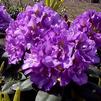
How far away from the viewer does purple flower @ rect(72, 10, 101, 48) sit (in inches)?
93.5

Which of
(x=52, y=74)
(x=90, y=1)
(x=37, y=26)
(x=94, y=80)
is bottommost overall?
(x=90, y=1)

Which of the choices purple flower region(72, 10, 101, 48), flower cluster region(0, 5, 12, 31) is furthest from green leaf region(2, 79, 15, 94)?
flower cluster region(0, 5, 12, 31)

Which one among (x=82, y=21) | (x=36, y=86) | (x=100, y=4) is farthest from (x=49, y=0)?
(x=100, y=4)

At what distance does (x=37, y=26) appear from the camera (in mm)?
2256

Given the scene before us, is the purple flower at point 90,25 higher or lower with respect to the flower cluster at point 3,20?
higher

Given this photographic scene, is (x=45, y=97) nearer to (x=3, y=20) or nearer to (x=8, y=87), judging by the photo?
(x=8, y=87)

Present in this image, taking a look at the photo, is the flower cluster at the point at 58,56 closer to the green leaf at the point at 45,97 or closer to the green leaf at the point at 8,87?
the green leaf at the point at 45,97

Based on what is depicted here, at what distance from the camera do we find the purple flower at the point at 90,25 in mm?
2375

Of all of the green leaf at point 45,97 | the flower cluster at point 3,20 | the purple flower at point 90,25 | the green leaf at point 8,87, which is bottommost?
the green leaf at point 8,87

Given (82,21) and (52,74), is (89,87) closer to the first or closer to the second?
(52,74)

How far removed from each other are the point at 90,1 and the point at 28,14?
9747mm

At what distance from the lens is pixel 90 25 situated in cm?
240

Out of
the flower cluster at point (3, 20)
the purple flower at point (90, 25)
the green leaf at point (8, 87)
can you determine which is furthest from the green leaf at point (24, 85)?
the flower cluster at point (3, 20)

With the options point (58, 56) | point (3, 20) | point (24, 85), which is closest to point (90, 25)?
point (58, 56)
